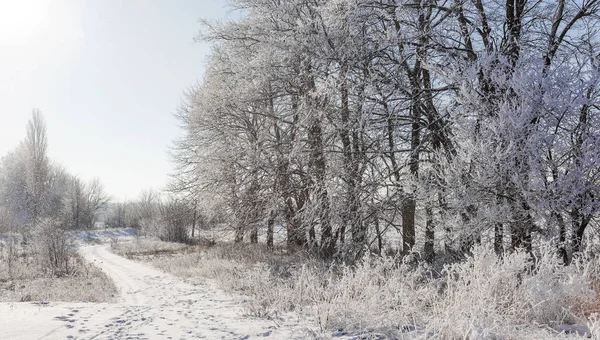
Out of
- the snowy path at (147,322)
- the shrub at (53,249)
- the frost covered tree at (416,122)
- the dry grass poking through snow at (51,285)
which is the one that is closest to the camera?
the snowy path at (147,322)

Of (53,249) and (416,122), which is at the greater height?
(416,122)

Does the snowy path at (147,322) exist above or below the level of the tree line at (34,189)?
below

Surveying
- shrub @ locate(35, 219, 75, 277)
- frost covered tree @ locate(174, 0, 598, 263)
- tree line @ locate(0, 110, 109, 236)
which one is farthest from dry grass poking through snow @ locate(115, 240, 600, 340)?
tree line @ locate(0, 110, 109, 236)

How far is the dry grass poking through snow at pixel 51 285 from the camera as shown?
7770 millimetres

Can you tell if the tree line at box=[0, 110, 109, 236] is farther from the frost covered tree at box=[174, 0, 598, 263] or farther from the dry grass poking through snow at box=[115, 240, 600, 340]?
the dry grass poking through snow at box=[115, 240, 600, 340]

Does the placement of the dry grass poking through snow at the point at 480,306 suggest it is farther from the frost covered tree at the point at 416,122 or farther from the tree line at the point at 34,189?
the tree line at the point at 34,189

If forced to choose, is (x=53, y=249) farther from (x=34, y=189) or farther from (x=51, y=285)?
(x=34, y=189)

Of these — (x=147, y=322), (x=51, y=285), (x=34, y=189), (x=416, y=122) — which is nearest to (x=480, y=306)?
(x=147, y=322)

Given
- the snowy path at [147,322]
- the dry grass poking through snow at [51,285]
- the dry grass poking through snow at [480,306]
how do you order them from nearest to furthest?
the dry grass poking through snow at [480,306] → the snowy path at [147,322] → the dry grass poking through snow at [51,285]

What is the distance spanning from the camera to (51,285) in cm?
966

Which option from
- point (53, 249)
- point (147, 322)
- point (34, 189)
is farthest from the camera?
point (34, 189)

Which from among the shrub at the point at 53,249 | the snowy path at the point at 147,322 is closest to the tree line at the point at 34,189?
the shrub at the point at 53,249

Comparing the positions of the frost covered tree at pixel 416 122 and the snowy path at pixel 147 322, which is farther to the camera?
the frost covered tree at pixel 416 122

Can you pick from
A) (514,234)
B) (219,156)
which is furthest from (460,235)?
(219,156)
